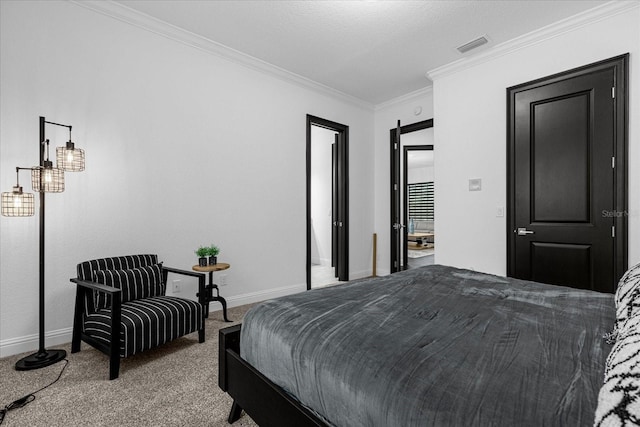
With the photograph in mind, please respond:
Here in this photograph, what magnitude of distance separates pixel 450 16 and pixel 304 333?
314 cm

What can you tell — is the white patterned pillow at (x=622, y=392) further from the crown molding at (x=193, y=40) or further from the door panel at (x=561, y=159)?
the crown molding at (x=193, y=40)

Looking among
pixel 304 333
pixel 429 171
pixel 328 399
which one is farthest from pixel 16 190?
pixel 429 171

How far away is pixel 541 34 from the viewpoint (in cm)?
313

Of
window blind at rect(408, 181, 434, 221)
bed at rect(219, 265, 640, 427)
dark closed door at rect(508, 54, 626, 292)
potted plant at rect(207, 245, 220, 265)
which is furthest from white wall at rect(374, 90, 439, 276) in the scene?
window blind at rect(408, 181, 434, 221)

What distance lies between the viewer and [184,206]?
10.6 ft

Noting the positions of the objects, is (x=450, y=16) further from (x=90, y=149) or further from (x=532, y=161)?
(x=90, y=149)

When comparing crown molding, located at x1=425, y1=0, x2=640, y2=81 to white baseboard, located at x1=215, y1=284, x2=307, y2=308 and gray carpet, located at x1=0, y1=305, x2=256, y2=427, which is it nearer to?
white baseboard, located at x1=215, y1=284, x2=307, y2=308

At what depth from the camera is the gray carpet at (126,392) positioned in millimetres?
1642

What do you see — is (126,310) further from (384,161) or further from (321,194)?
(321,194)

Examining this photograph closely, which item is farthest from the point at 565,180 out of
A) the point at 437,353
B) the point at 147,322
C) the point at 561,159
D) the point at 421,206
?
the point at 421,206

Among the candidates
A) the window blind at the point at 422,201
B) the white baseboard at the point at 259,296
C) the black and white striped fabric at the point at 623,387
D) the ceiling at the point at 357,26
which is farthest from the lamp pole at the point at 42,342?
the window blind at the point at 422,201

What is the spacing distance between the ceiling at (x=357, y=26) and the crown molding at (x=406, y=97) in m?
0.62

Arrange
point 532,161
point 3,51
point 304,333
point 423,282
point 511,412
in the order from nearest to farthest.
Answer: point 511,412 < point 304,333 < point 423,282 < point 3,51 < point 532,161

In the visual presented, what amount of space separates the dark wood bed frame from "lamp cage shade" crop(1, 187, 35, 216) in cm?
173
